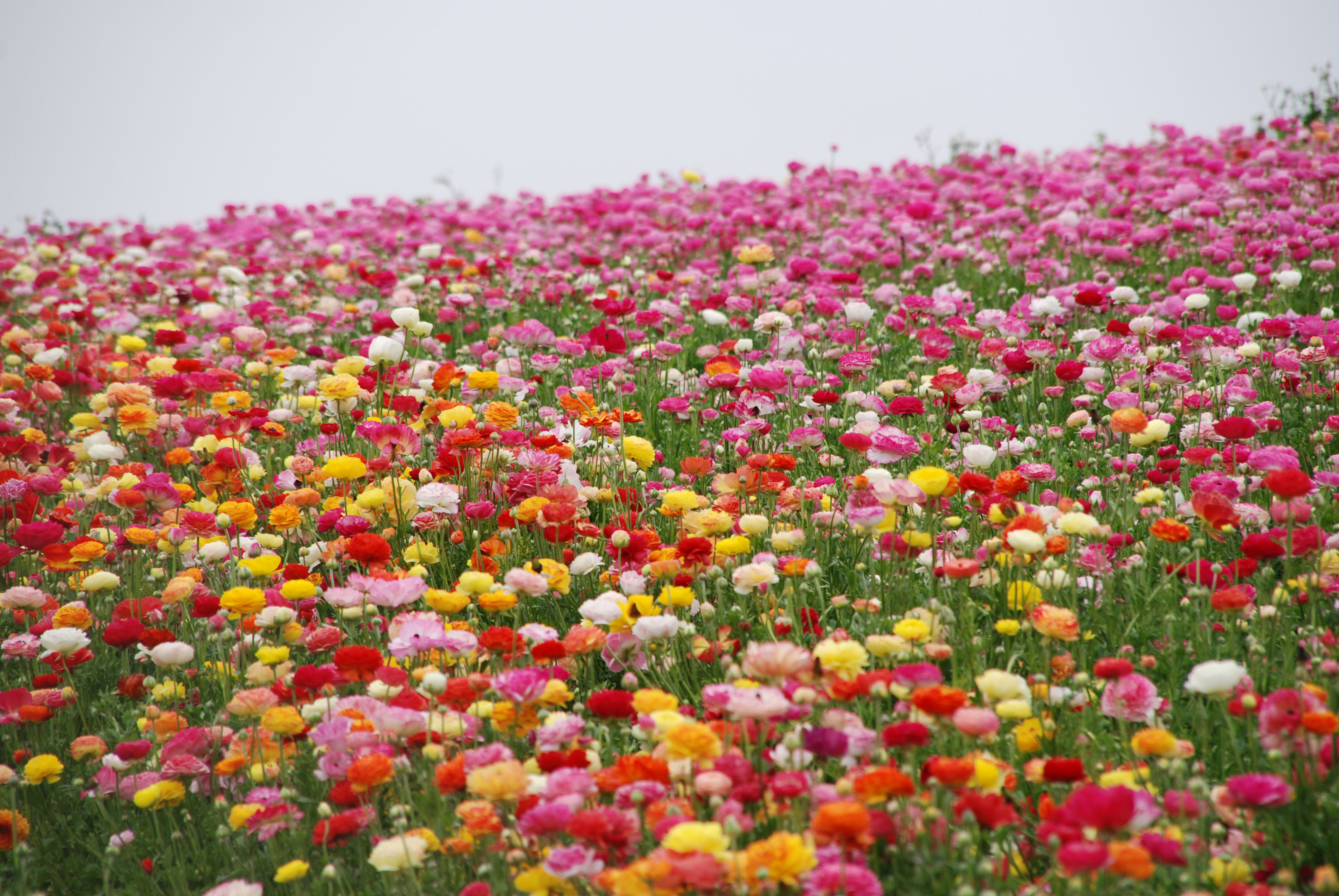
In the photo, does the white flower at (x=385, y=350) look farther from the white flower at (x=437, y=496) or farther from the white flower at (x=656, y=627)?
the white flower at (x=656, y=627)

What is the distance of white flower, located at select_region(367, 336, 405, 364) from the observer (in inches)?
166

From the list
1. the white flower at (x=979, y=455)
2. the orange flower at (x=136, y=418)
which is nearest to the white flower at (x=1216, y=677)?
the white flower at (x=979, y=455)

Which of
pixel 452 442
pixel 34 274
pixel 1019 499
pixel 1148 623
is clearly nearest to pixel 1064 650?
pixel 1148 623

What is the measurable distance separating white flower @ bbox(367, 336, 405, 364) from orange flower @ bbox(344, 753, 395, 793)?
7.82ft

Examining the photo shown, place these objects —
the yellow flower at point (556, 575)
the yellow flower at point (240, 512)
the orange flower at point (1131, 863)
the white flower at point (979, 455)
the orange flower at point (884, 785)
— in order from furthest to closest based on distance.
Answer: the yellow flower at point (240, 512) < the white flower at point (979, 455) < the yellow flower at point (556, 575) < the orange flower at point (884, 785) < the orange flower at point (1131, 863)

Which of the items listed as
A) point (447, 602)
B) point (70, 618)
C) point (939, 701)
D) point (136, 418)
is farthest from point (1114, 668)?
point (136, 418)

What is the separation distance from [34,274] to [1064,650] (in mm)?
8914

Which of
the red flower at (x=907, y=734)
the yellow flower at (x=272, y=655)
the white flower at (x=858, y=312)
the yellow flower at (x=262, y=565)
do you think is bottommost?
the yellow flower at (x=272, y=655)

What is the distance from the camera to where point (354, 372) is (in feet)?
15.1

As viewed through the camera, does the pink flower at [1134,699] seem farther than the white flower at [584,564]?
No

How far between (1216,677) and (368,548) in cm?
220

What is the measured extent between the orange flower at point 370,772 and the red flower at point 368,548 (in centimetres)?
90

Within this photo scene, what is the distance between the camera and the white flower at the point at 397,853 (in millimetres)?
2115

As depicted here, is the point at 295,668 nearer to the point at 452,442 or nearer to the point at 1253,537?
the point at 452,442
